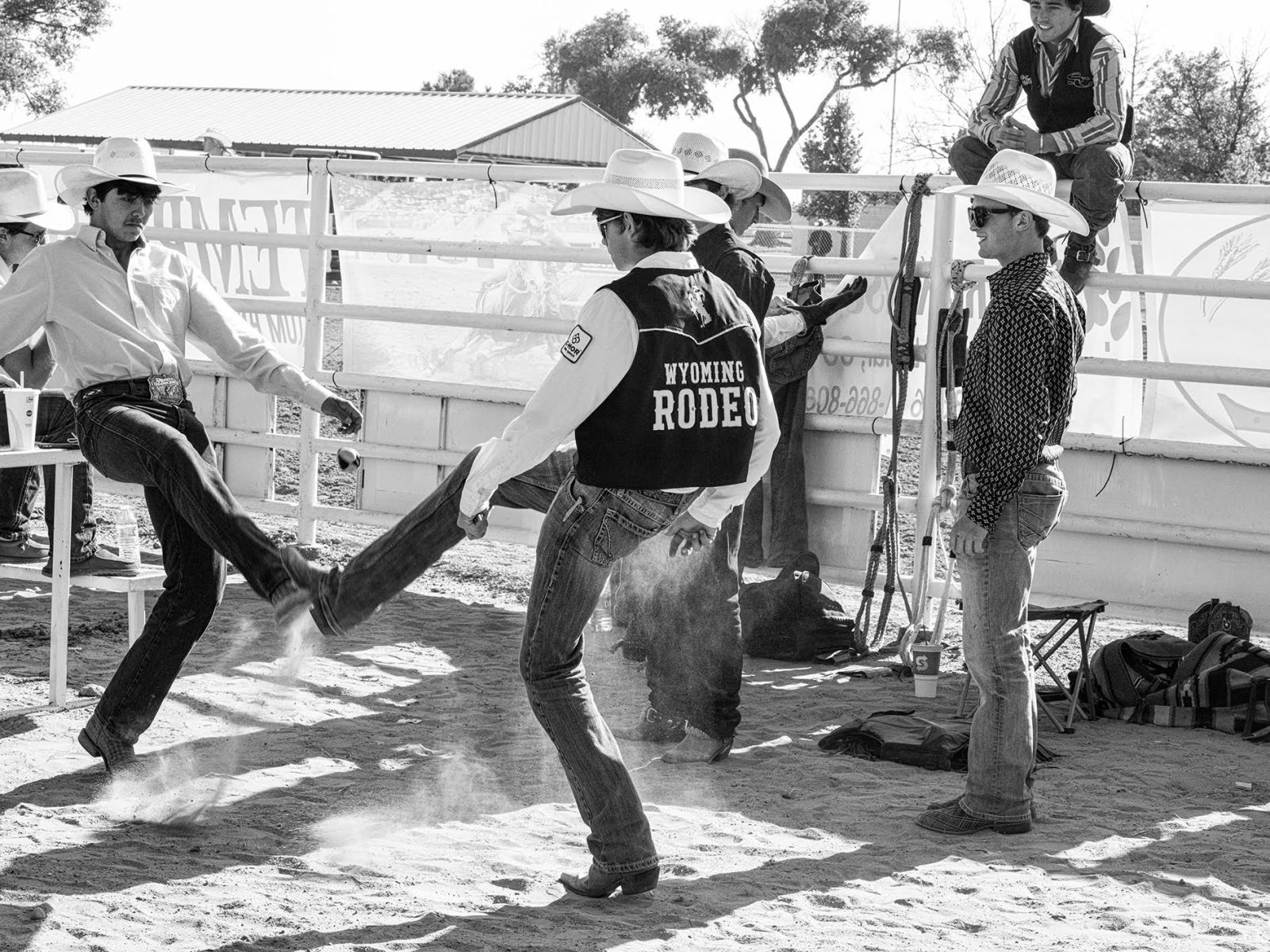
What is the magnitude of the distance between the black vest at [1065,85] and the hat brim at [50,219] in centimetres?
465

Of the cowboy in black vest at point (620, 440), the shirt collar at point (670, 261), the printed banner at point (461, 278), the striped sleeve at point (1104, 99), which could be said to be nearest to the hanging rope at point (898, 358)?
the striped sleeve at point (1104, 99)

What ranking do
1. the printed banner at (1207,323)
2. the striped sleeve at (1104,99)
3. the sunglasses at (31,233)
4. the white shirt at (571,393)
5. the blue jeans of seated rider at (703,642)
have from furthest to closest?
the sunglasses at (31,233) < the printed banner at (1207,323) < the striped sleeve at (1104,99) < the blue jeans of seated rider at (703,642) < the white shirt at (571,393)

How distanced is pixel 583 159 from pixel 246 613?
3848 centimetres

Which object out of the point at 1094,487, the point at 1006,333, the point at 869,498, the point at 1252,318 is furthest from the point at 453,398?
the point at 1006,333

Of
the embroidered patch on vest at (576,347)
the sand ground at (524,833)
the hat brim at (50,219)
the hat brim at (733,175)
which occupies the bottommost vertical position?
the sand ground at (524,833)

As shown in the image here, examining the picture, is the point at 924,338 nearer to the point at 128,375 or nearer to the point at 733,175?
the point at 733,175

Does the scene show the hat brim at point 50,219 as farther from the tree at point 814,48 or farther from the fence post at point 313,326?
the tree at point 814,48

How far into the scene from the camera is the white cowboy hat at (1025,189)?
4445 millimetres

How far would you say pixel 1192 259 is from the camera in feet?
22.2

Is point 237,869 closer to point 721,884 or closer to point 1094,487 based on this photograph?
point 721,884

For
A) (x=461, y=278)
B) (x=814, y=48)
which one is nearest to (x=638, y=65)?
(x=814, y=48)

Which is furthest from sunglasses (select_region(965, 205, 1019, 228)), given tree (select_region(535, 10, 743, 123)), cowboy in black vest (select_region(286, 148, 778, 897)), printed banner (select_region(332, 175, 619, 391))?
tree (select_region(535, 10, 743, 123))

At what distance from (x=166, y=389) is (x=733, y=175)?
A: 7.70ft

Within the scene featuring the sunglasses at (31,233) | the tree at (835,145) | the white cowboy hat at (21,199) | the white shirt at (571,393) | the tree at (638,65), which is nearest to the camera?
the white shirt at (571,393)
